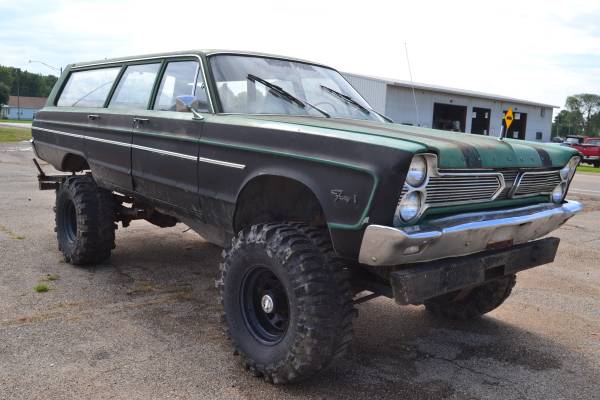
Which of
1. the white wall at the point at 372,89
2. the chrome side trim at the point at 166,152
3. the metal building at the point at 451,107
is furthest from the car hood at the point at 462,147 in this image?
the white wall at the point at 372,89

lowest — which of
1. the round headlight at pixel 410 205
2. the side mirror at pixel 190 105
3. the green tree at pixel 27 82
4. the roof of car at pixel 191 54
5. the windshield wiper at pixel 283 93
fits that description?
the round headlight at pixel 410 205

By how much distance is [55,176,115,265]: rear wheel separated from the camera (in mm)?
5363

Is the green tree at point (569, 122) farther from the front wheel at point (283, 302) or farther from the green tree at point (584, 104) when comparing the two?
the front wheel at point (283, 302)

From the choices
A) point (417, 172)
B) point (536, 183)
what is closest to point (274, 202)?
point (417, 172)

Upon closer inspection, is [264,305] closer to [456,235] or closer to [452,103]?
[456,235]

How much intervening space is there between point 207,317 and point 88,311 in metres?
0.89

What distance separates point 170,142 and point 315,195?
1557mm

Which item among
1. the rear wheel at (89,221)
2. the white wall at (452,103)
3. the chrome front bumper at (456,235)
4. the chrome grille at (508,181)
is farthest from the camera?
the white wall at (452,103)

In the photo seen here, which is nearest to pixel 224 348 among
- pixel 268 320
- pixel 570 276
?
pixel 268 320

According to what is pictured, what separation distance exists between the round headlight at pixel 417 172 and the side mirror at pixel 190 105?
1.66 m

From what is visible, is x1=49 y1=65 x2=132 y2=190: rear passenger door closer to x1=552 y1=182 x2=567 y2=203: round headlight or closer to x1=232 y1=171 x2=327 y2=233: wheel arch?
x1=232 y1=171 x2=327 y2=233: wheel arch

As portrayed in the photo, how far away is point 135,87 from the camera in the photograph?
4.98 metres

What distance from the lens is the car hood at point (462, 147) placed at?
2.95 m

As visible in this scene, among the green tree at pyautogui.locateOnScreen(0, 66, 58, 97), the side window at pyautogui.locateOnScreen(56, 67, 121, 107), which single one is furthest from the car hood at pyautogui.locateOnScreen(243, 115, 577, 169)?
the green tree at pyautogui.locateOnScreen(0, 66, 58, 97)
